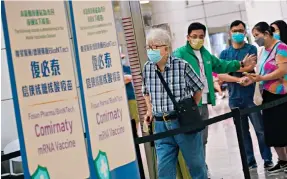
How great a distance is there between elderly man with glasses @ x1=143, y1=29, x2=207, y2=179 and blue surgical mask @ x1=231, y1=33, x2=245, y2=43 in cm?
215

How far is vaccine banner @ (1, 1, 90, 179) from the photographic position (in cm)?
359

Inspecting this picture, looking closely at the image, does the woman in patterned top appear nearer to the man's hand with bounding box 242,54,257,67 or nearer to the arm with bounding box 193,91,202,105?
the man's hand with bounding box 242,54,257,67

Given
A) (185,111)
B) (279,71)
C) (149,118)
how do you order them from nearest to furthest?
(185,111) < (149,118) < (279,71)

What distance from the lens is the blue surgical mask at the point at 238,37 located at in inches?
304

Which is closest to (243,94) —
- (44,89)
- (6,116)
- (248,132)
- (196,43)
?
(248,132)

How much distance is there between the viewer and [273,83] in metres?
7.04

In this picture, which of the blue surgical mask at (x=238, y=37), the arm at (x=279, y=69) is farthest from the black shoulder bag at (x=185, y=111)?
the blue surgical mask at (x=238, y=37)

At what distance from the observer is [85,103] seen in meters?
4.04

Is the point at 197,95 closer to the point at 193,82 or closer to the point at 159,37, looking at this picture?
the point at 193,82

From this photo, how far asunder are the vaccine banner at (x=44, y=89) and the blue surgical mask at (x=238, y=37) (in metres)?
4.13

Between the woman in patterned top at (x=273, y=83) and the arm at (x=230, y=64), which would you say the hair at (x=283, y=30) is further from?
the arm at (x=230, y=64)

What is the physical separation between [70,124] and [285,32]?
446 centimetres

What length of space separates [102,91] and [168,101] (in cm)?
148

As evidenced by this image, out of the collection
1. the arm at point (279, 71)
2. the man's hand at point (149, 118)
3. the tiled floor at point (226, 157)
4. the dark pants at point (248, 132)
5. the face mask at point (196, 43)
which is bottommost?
the tiled floor at point (226, 157)
